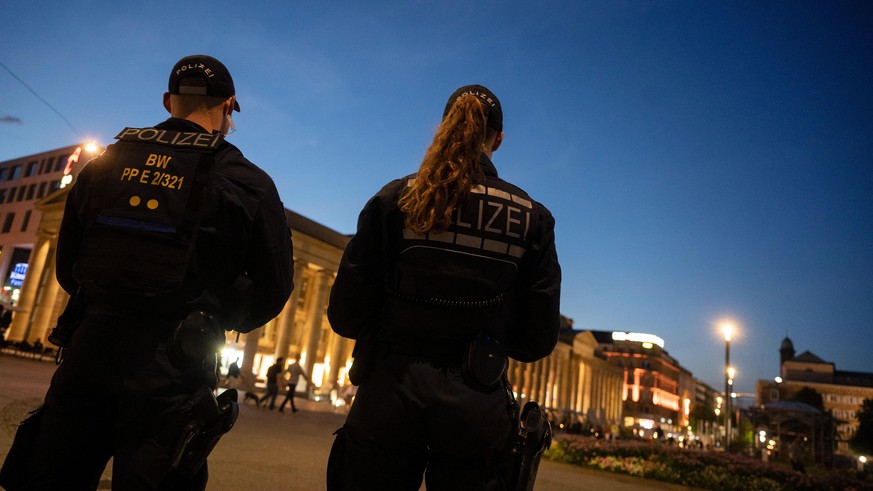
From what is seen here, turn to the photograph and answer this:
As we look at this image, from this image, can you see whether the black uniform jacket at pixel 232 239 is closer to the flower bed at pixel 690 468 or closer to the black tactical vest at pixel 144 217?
the black tactical vest at pixel 144 217

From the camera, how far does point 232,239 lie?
95.7 inches

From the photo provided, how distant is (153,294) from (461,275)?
46.7 inches

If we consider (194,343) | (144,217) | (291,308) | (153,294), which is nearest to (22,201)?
(291,308)

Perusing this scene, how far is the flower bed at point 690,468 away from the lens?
14.0m

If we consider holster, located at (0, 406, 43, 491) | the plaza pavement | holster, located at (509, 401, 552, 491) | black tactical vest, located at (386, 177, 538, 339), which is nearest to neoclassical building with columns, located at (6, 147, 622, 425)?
the plaza pavement

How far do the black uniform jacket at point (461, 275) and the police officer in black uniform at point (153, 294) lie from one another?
368 millimetres

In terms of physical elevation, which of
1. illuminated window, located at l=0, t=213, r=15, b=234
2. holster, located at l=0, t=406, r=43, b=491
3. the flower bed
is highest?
illuminated window, located at l=0, t=213, r=15, b=234

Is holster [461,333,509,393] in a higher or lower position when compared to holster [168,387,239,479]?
higher

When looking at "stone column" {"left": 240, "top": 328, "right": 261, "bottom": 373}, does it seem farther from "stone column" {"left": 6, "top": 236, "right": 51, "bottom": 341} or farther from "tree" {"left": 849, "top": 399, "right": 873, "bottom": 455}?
"tree" {"left": 849, "top": 399, "right": 873, "bottom": 455}

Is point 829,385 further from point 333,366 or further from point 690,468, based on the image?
point 690,468

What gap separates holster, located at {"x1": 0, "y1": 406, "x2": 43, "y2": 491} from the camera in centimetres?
204

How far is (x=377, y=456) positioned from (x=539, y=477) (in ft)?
31.8

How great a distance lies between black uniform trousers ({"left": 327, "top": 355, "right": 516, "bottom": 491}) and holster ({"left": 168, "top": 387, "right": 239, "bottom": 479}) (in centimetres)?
48

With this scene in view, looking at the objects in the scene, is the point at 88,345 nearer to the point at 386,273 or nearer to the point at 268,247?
the point at 268,247
